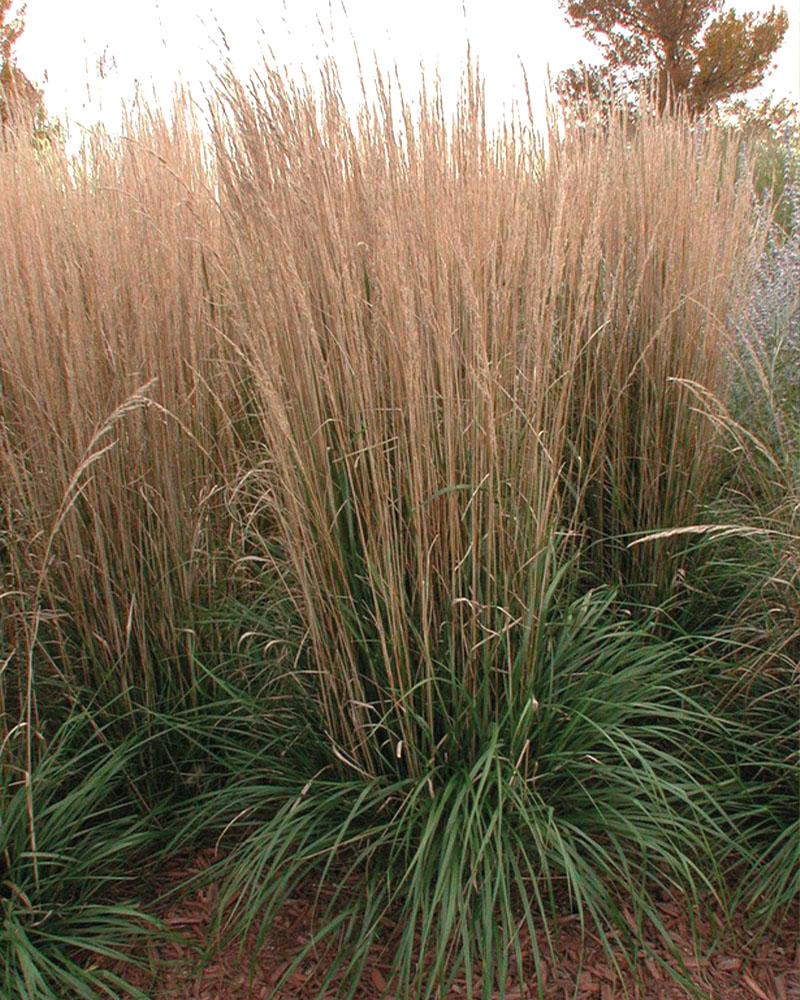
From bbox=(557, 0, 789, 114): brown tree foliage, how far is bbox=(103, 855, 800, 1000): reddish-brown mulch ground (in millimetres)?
15642

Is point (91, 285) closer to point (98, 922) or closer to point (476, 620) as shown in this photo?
point (476, 620)

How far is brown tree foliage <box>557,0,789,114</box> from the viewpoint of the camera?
16141mm

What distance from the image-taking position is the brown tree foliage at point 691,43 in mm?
16141

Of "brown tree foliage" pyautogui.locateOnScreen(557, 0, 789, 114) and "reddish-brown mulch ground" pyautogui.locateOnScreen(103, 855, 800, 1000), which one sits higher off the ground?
"brown tree foliage" pyautogui.locateOnScreen(557, 0, 789, 114)

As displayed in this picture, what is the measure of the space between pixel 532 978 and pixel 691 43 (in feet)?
57.7

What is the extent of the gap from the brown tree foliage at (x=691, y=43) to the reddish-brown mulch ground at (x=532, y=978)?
15.6 m

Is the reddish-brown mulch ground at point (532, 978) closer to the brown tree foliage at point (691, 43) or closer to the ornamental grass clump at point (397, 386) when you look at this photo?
the ornamental grass clump at point (397, 386)

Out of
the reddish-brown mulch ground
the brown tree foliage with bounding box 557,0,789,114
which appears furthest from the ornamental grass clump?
the brown tree foliage with bounding box 557,0,789,114

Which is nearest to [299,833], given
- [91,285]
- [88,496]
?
[88,496]

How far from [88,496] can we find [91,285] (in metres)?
0.58

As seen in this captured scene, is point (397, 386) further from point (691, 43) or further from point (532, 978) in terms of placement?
point (691, 43)

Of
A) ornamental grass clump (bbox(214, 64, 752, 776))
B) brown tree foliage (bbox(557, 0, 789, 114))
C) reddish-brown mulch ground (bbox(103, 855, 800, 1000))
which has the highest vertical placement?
brown tree foliage (bbox(557, 0, 789, 114))

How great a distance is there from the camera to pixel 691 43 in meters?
16.8

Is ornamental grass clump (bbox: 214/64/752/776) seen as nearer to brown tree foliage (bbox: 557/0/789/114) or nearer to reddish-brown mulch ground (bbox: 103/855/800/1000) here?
reddish-brown mulch ground (bbox: 103/855/800/1000)
